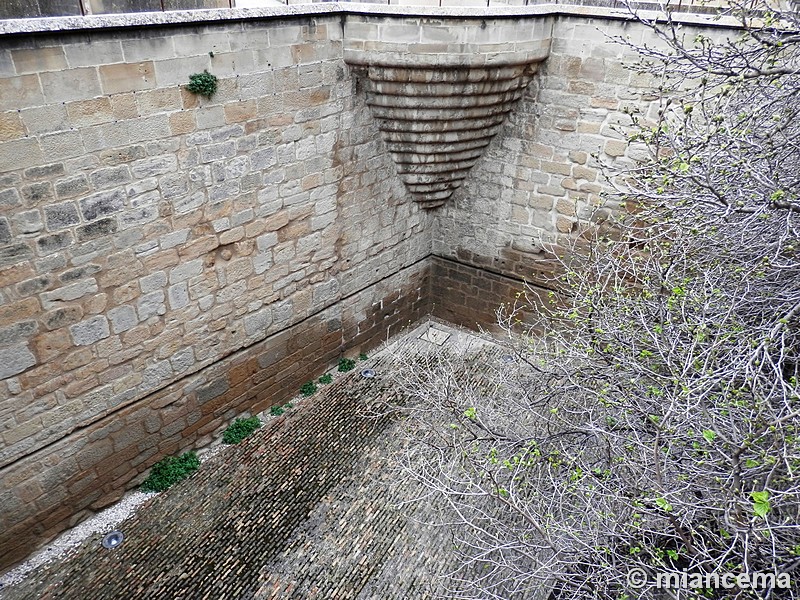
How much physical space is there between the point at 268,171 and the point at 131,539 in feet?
10.4

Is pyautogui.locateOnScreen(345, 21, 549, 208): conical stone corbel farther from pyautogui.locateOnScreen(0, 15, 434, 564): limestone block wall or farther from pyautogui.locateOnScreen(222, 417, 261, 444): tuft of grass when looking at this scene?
pyautogui.locateOnScreen(222, 417, 261, 444): tuft of grass

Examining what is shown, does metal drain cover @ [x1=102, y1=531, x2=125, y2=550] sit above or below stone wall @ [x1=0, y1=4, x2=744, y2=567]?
below

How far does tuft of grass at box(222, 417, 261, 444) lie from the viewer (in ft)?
18.2

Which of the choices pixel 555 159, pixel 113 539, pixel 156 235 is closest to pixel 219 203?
pixel 156 235

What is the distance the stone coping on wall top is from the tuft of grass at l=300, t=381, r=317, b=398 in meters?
3.61

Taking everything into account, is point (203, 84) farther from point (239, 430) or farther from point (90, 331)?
point (239, 430)

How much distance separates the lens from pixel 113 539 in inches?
177

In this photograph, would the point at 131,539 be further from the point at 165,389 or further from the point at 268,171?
the point at 268,171

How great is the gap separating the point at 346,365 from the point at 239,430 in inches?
59.6

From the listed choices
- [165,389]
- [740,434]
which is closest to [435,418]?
[165,389]

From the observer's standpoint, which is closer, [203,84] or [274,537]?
[203,84]

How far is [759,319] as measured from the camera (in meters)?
3.51

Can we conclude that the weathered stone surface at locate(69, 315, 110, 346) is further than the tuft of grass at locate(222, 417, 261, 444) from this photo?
No

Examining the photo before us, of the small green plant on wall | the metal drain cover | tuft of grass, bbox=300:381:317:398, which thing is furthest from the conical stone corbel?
the metal drain cover
